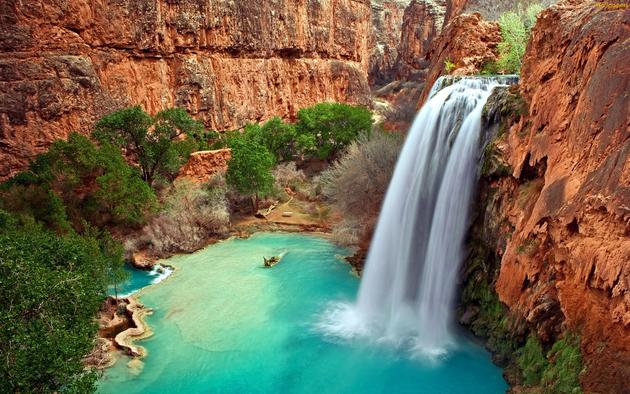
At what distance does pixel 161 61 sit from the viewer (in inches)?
1043

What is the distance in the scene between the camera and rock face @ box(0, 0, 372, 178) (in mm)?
21016

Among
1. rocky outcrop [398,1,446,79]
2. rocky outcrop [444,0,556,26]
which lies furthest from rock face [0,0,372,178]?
rocky outcrop [398,1,446,79]

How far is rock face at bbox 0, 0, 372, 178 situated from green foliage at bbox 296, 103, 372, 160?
5773 mm

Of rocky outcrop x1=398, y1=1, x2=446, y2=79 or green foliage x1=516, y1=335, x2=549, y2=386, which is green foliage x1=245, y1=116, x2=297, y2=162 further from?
rocky outcrop x1=398, y1=1, x2=446, y2=79

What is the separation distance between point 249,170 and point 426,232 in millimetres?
11386

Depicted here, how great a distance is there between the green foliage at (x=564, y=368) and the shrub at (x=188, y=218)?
49.9ft

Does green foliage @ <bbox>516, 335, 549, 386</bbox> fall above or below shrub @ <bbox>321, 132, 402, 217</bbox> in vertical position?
below

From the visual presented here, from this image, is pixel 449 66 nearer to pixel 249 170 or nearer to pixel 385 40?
pixel 249 170

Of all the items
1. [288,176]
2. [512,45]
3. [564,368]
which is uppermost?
[512,45]

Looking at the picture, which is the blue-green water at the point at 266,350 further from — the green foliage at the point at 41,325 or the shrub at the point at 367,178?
the green foliage at the point at 41,325

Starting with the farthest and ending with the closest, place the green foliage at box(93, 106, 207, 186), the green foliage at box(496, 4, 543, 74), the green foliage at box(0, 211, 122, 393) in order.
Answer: the green foliage at box(93, 106, 207, 186) < the green foliage at box(496, 4, 543, 74) < the green foliage at box(0, 211, 122, 393)

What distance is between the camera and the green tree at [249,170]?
21547 mm

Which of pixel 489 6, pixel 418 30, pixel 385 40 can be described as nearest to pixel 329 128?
pixel 489 6

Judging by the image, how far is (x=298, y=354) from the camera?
1129 cm
